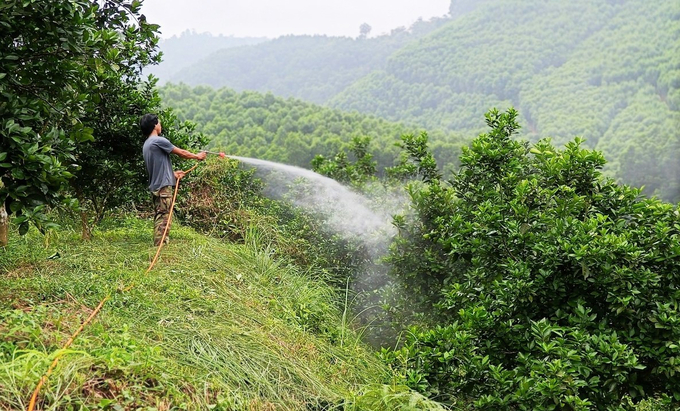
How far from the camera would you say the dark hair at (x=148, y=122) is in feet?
22.6

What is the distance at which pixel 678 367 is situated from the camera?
421cm

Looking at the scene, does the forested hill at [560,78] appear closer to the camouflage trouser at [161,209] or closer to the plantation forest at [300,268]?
the plantation forest at [300,268]

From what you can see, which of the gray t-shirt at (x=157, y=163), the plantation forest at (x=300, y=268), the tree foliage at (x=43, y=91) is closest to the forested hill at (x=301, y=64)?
the plantation forest at (x=300, y=268)

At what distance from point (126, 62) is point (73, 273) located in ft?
9.82

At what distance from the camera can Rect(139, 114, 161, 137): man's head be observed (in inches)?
272

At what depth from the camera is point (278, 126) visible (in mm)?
37344

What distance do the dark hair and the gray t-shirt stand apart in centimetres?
12

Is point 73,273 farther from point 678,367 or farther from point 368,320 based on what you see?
point 678,367

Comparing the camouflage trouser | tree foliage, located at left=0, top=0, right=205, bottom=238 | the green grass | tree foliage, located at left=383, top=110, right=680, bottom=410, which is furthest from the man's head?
tree foliage, located at left=383, top=110, right=680, bottom=410

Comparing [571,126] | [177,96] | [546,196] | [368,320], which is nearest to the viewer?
[546,196]

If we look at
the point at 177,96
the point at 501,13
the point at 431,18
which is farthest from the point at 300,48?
the point at 177,96

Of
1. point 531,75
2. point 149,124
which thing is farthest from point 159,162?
point 531,75

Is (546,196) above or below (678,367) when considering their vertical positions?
above

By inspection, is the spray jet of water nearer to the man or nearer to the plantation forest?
the plantation forest
